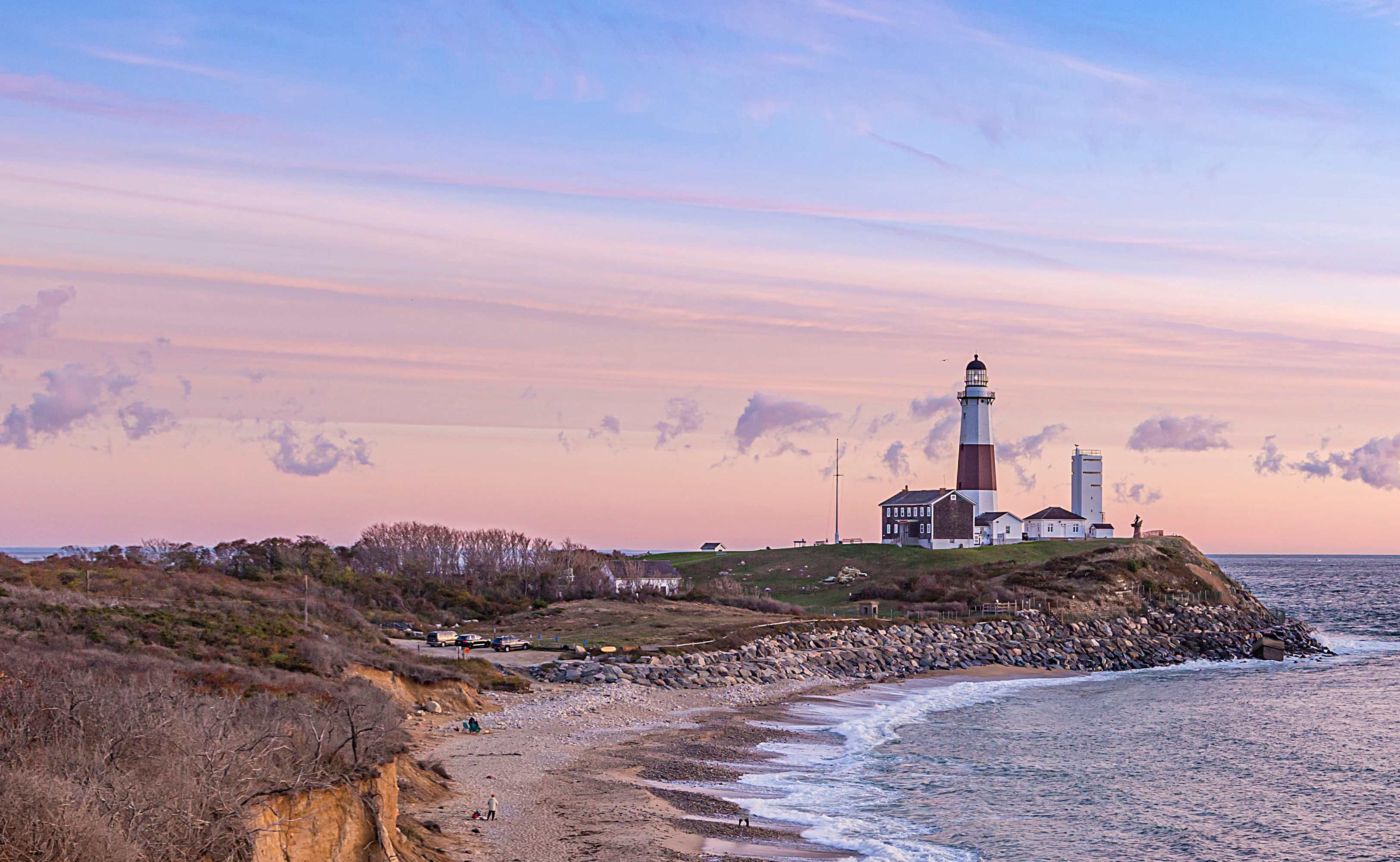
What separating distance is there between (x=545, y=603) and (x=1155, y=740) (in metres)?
40.3

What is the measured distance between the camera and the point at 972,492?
9850 centimetres

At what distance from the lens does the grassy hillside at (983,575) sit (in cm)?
7544

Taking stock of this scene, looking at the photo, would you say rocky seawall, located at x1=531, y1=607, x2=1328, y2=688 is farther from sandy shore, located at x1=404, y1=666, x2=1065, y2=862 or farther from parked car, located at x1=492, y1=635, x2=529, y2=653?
parked car, located at x1=492, y1=635, x2=529, y2=653

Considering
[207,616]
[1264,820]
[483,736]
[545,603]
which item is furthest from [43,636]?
[545,603]

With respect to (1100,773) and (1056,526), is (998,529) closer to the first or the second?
(1056,526)

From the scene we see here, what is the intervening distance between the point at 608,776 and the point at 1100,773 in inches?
555

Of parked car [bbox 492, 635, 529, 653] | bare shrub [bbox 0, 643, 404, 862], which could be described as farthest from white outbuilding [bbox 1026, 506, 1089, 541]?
bare shrub [bbox 0, 643, 404, 862]

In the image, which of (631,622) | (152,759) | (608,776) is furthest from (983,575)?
(152,759)

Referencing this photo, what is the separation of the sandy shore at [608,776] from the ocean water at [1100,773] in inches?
54.6

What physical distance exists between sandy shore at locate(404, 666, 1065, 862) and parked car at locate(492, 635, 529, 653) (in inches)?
344

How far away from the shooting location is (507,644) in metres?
47.8

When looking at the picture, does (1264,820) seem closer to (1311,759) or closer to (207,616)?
(1311,759)

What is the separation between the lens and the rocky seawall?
1715 inches

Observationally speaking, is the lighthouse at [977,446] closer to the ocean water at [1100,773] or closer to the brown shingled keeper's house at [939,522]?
the brown shingled keeper's house at [939,522]
